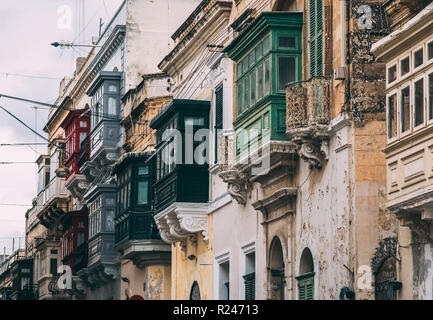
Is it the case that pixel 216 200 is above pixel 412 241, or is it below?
above

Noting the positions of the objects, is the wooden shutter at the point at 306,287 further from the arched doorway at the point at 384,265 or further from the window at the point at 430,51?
the window at the point at 430,51

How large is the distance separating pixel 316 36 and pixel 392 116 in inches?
150

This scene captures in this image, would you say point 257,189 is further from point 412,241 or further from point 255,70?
point 412,241

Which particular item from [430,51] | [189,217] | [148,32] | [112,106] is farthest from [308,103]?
[148,32]

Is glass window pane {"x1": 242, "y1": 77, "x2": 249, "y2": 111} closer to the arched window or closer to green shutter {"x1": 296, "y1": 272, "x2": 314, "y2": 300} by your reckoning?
the arched window

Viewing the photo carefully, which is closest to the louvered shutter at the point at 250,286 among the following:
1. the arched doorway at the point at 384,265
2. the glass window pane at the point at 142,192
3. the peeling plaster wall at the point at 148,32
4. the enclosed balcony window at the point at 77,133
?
the arched doorway at the point at 384,265

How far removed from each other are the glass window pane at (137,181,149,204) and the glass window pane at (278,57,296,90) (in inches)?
521

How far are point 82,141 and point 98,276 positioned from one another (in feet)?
20.7

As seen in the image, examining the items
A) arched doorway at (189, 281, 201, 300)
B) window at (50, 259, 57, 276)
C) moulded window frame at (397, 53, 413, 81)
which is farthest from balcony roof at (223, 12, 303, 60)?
window at (50, 259, 57, 276)

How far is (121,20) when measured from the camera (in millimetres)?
44281

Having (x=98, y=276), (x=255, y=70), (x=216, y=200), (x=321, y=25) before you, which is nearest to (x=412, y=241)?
(x=321, y=25)

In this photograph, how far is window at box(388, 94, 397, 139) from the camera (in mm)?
20375

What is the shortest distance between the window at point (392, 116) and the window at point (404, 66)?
0.46m

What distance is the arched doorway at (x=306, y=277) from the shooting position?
930 inches
